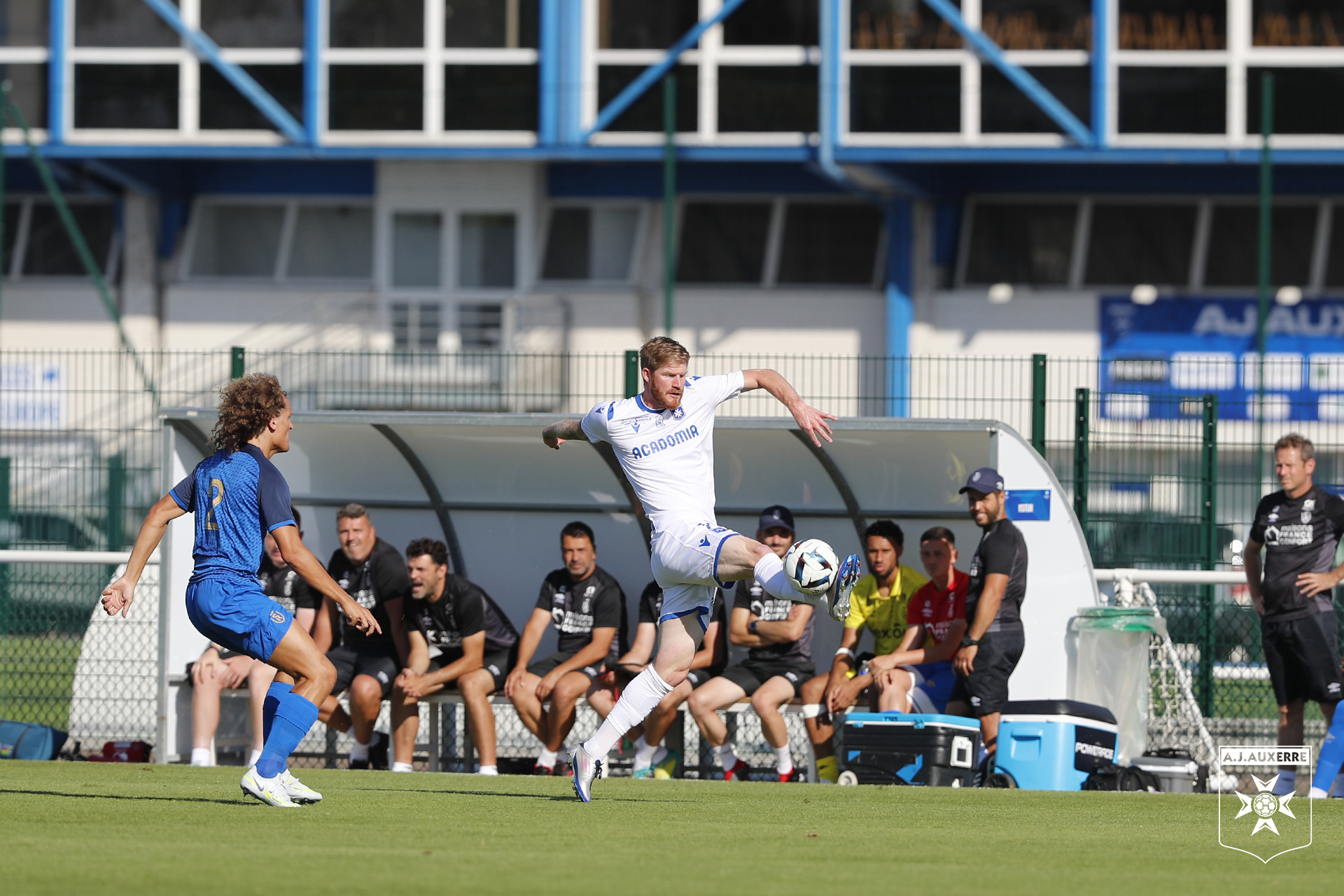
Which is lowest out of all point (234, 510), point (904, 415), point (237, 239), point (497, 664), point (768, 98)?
point (497, 664)

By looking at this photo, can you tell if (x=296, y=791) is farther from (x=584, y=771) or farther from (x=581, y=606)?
(x=581, y=606)

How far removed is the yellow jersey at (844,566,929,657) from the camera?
10742 millimetres

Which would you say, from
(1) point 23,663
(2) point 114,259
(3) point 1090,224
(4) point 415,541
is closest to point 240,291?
(2) point 114,259

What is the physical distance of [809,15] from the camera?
2450cm

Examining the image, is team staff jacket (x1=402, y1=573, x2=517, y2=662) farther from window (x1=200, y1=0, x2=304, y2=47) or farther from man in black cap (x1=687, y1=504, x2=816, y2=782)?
window (x1=200, y1=0, x2=304, y2=47)

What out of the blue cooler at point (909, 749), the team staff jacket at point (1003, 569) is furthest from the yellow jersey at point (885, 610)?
the blue cooler at point (909, 749)

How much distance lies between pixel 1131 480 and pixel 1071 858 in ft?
22.9

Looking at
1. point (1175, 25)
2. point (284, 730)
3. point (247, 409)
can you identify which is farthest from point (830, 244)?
point (284, 730)

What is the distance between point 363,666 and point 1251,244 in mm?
18208

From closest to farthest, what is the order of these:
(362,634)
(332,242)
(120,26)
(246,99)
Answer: (362,634), (246,99), (120,26), (332,242)

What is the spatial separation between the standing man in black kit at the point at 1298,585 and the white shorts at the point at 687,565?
14.1 feet

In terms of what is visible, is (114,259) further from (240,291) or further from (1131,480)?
(1131,480)

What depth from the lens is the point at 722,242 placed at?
86.6 feet

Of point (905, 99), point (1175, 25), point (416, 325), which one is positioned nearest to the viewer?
point (1175, 25)
